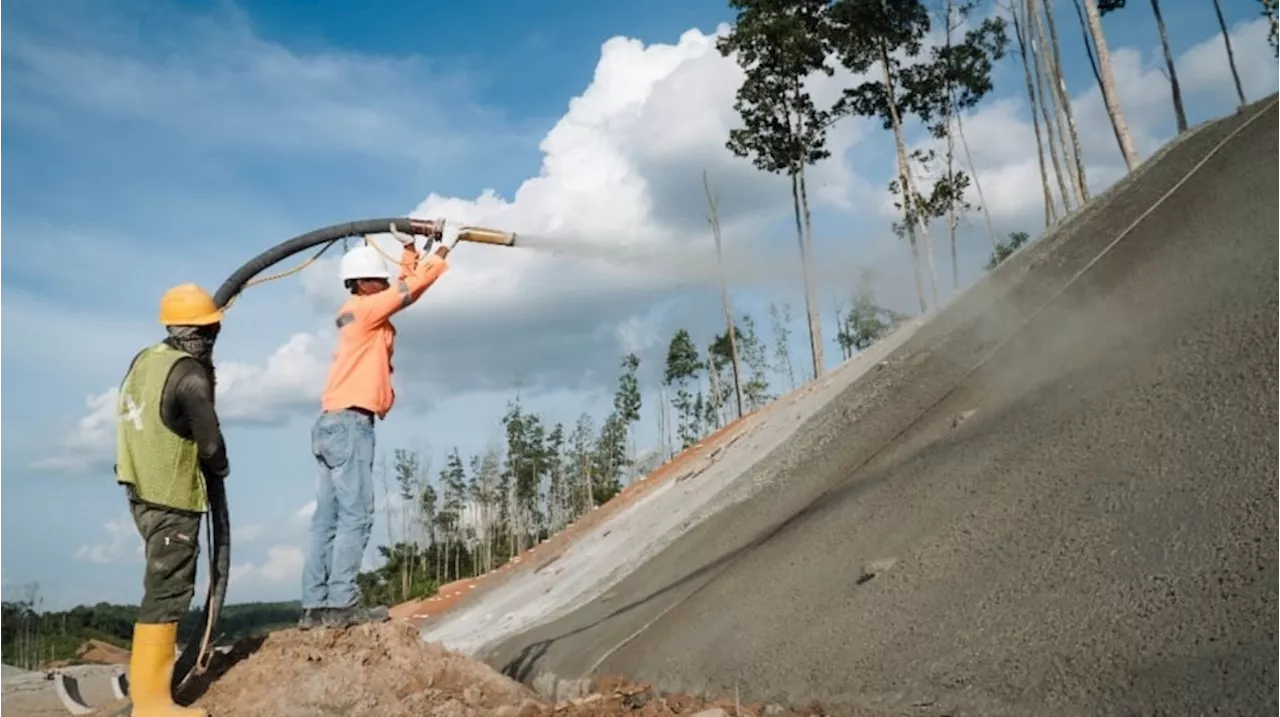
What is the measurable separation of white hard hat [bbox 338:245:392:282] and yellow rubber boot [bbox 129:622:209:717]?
1954mm

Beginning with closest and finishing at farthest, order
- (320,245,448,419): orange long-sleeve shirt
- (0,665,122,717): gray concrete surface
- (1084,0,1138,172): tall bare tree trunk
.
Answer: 1. (320,245,448,419): orange long-sleeve shirt
2. (0,665,122,717): gray concrete surface
3. (1084,0,1138,172): tall bare tree trunk

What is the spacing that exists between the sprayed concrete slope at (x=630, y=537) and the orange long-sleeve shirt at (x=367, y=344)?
4739 mm

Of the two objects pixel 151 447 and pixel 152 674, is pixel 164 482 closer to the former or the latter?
pixel 151 447

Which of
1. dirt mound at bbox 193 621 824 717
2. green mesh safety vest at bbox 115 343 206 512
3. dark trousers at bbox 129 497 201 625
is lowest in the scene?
dirt mound at bbox 193 621 824 717

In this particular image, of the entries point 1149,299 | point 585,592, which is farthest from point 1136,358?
point 585,592

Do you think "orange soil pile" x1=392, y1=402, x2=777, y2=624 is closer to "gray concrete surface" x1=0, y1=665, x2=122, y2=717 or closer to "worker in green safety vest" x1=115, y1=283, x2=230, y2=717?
"gray concrete surface" x1=0, y1=665, x2=122, y2=717

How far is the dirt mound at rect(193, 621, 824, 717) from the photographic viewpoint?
14.6ft

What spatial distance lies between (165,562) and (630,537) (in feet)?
30.9

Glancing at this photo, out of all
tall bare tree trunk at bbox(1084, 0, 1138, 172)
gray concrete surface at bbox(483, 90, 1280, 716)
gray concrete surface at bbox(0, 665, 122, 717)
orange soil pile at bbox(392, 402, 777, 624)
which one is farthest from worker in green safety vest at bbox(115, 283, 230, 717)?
tall bare tree trunk at bbox(1084, 0, 1138, 172)

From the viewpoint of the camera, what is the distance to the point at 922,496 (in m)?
5.59

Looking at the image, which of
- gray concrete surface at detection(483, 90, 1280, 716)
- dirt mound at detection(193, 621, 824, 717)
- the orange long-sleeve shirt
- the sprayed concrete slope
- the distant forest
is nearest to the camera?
gray concrete surface at detection(483, 90, 1280, 716)

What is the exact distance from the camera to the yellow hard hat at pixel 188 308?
14.8 ft

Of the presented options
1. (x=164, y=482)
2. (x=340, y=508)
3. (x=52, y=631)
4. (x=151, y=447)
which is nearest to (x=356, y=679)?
(x=340, y=508)

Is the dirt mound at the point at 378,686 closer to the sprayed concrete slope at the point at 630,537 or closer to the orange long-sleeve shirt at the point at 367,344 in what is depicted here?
the orange long-sleeve shirt at the point at 367,344
